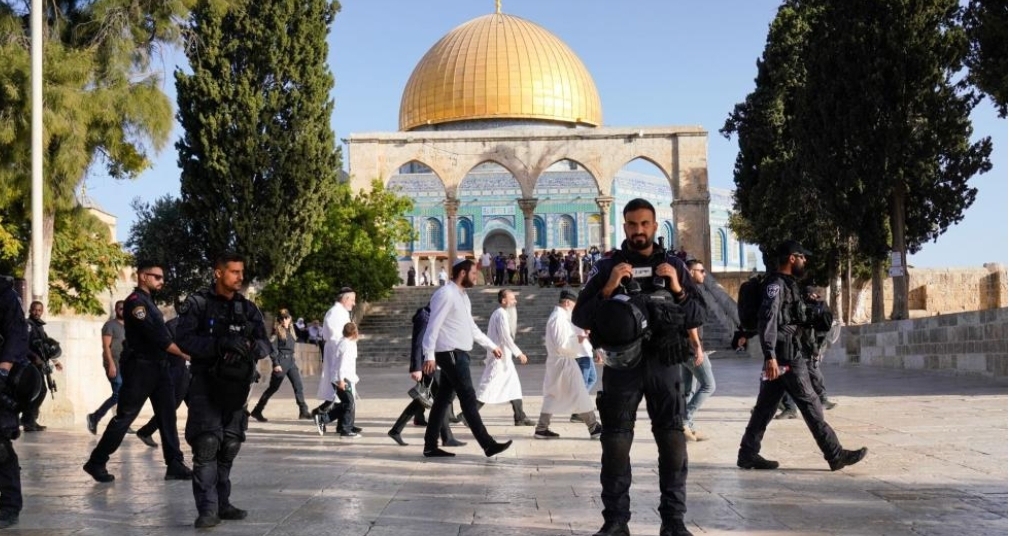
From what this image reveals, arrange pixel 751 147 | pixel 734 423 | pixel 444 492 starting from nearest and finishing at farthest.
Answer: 1. pixel 444 492
2. pixel 734 423
3. pixel 751 147

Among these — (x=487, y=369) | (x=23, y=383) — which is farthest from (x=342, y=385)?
(x=23, y=383)

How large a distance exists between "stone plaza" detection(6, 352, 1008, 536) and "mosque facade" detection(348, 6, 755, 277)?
25866 mm

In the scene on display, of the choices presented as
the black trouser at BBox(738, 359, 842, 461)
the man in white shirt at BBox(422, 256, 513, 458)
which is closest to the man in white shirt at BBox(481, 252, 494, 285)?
the man in white shirt at BBox(422, 256, 513, 458)

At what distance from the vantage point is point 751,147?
30391mm

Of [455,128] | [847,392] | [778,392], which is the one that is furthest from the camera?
[455,128]

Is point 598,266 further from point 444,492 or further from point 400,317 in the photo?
point 400,317

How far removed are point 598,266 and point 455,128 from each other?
144 ft

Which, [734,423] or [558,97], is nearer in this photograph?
[734,423]

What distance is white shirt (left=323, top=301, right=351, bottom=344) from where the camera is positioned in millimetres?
11156

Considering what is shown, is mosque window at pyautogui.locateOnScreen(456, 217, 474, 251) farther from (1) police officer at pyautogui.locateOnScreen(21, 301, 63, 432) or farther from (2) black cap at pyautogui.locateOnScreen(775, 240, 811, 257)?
(2) black cap at pyautogui.locateOnScreen(775, 240, 811, 257)

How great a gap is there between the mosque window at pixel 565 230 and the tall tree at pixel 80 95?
46.7 metres

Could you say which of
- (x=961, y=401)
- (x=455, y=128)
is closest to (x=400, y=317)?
(x=455, y=128)

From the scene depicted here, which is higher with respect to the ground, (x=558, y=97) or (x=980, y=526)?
(x=558, y=97)

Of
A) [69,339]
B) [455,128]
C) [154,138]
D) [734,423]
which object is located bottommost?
[734,423]
